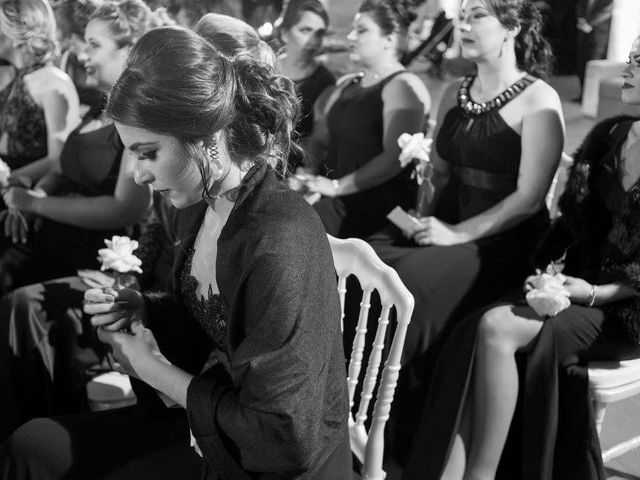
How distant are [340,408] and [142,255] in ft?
3.32

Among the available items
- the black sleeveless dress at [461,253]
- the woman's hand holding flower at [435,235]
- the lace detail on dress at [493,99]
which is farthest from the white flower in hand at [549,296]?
the lace detail on dress at [493,99]

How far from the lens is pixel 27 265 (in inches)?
99.2

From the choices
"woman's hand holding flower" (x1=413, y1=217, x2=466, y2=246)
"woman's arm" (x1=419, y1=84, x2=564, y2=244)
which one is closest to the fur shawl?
"woman's arm" (x1=419, y1=84, x2=564, y2=244)

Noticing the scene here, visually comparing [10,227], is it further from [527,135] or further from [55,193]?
[527,135]

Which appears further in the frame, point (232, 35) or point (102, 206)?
point (102, 206)

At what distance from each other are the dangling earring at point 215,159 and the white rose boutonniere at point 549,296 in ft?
3.06

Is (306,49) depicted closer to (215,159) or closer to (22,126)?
(22,126)

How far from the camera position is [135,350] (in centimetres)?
137

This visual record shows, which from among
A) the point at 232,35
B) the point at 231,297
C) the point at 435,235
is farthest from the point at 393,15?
the point at 231,297

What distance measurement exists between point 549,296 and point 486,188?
0.68 m

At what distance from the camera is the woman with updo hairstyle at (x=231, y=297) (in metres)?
1.13

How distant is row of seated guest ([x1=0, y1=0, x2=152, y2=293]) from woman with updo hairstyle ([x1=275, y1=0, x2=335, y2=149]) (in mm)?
978

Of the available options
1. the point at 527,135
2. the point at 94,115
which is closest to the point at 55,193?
the point at 94,115

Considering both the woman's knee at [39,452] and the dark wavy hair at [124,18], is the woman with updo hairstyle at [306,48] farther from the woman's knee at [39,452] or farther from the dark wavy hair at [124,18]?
the woman's knee at [39,452]
